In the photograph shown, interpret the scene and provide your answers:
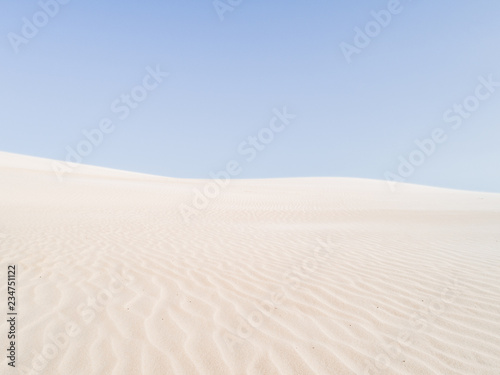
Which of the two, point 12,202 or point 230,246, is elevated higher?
point 12,202

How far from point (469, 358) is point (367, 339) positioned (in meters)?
0.80

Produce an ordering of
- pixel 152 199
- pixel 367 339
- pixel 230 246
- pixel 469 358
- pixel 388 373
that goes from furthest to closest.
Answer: pixel 152 199
pixel 230 246
pixel 367 339
pixel 469 358
pixel 388 373

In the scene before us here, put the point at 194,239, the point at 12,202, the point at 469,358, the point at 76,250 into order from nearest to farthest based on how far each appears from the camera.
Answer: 1. the point at 469,358
2. the point at 76,250
3. the point at 194,239
4. the point at 12,202

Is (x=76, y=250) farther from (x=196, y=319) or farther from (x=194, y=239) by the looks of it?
(x=196, y=319)

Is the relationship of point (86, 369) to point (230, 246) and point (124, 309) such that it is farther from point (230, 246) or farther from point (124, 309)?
point (230, 246)

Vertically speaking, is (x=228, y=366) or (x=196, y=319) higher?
(x=196, y=319)

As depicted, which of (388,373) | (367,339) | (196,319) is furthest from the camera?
(196,319)

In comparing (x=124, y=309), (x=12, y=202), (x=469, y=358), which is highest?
(x=12, y=202)

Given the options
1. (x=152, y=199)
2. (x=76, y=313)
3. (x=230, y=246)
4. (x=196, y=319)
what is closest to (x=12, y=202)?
(x=152, y=199)

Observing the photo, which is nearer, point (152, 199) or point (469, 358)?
→ point (469, 358)

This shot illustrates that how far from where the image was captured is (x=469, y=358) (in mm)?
2691

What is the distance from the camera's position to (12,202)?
13.9 metres

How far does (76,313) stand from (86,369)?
3.64ft

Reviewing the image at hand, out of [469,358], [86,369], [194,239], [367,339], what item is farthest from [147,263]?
[469,358]
